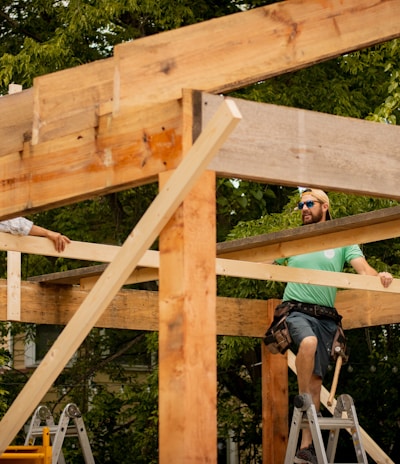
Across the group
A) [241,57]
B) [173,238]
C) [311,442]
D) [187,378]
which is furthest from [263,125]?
[311,442]

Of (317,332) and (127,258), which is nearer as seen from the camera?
(127,258)

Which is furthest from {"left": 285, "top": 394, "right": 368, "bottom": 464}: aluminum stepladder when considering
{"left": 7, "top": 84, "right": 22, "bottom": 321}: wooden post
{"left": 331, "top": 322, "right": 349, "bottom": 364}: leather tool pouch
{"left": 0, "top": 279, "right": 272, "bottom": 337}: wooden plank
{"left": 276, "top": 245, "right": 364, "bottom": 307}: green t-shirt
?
{"left": 7, "top": 84, "right": 22, "bottom": 321}: wooden post

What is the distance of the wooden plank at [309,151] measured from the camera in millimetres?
4766

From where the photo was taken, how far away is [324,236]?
25.1ft

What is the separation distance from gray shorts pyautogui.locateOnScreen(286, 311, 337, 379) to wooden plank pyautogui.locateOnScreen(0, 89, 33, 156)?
9.38ft

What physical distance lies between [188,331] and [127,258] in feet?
1.41

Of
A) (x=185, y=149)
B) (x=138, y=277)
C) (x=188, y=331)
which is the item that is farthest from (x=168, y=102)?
(x=138, y=277)

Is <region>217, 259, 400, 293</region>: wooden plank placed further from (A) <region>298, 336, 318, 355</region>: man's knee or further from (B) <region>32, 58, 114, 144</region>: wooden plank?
(B) <region>32, 58, 114, 144</region>: wooden plank

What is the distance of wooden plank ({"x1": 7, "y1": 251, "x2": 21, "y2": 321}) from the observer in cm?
800

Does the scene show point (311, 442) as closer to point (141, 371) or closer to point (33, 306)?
point (33, 306)

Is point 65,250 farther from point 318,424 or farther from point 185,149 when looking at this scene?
point 185,149

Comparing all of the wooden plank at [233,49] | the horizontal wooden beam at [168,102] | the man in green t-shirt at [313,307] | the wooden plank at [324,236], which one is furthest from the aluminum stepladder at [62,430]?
the wooden plank at [233,49]

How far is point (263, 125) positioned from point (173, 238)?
2.28 ft

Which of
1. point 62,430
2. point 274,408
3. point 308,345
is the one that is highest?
point 308,345
